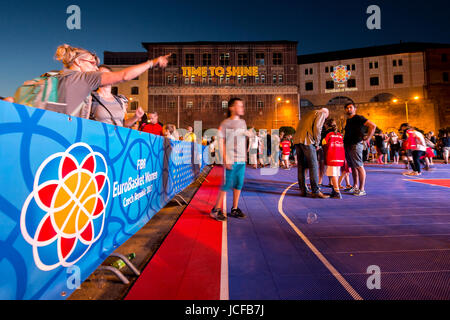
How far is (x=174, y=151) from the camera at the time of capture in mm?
4910

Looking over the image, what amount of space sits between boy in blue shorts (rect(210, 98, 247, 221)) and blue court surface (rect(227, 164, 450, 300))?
426 millimetres

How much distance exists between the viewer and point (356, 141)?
5.18 m

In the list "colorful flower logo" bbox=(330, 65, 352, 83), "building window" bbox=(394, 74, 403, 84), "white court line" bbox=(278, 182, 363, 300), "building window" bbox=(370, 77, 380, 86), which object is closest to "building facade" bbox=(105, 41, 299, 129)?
"colorful flower logo" bbox=(330, 65, 352, 83)

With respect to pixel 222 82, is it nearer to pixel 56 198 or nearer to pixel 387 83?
pixel 387 83

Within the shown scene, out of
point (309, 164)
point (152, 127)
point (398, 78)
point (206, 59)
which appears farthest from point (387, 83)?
point (152, 127)

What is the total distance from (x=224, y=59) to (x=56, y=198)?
39.7 meters

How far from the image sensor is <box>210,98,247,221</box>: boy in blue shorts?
329cm

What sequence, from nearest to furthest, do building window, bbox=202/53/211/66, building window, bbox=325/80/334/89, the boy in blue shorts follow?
the boy in blue shorts, building window, bbox=202/53/211/66, building window, bbox=325/80/334/89

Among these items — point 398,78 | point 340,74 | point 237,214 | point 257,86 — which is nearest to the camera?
point 237,214

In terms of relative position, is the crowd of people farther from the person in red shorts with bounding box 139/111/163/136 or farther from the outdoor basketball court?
the outdoor basketball court

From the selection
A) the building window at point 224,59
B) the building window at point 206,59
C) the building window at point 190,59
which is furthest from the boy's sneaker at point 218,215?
the building window at point 190,59
